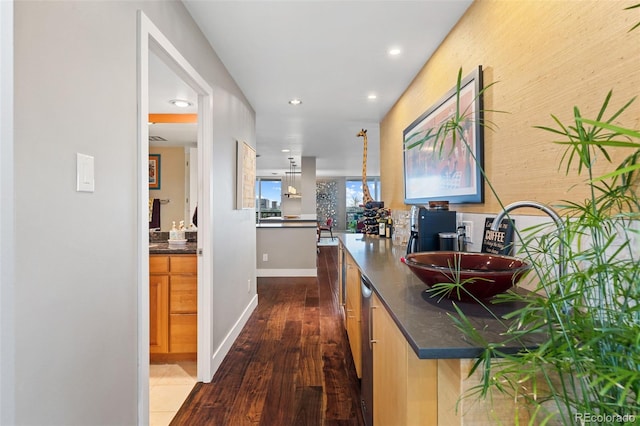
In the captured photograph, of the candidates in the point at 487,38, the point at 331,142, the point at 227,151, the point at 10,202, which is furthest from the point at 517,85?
the point at 331,142

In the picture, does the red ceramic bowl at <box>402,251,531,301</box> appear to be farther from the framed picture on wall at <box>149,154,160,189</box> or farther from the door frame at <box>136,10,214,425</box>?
the framed picture on wall at <box>149,154,160,189</box>

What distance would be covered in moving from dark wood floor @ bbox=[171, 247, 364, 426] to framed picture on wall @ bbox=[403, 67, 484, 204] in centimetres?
141

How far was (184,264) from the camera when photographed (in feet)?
8.14

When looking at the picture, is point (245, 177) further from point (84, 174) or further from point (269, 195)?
point (269, 195)

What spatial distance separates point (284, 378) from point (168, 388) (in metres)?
0.77

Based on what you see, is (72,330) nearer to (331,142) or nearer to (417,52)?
(417,52)

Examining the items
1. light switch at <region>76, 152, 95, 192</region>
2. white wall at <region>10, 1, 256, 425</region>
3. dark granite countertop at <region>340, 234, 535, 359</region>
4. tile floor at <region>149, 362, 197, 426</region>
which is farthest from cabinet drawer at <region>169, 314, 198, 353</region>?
light switch at <region>76, 152, 95, 192</region>

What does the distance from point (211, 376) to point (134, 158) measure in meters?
1.64

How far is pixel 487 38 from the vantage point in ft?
5.39

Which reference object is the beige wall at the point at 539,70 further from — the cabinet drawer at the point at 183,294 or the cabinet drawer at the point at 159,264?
the cabinet drawer at the point at 159,264

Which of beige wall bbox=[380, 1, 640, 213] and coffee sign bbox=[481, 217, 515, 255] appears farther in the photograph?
coffee sign bbox=[481, 217, 515, 255]

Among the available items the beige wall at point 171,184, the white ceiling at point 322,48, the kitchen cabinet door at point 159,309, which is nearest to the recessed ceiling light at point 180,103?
the white ceiling at point 322,48

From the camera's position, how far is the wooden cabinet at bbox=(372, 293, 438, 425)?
907 millimetres

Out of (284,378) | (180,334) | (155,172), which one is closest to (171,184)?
(155,172)
